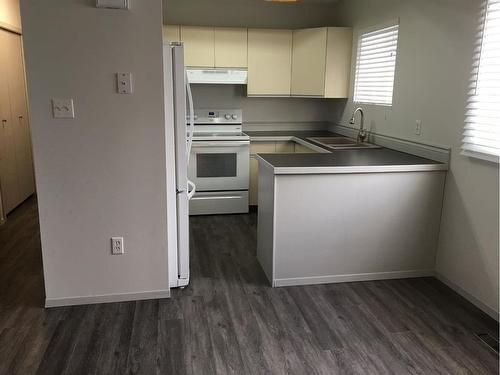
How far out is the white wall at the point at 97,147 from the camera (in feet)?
8.05

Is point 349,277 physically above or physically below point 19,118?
below

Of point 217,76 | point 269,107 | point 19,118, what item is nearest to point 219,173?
point 217,76

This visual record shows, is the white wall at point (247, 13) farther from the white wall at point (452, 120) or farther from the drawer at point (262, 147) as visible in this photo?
the white wall at point (452, 120)

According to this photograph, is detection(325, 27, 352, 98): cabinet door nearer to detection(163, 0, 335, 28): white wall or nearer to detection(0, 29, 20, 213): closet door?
detection(163, 0, 335, 28): white wall

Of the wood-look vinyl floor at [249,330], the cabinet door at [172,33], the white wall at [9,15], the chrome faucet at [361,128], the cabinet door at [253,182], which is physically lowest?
the wood-look vinyl floor at [249,330]

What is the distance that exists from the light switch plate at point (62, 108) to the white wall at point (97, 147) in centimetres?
3

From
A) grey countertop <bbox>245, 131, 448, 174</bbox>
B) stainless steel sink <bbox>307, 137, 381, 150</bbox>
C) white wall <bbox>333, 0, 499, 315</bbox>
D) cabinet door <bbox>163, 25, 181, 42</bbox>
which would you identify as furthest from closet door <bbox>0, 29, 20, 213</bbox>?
white wall <bbox>333, 0, 499, 315</bbox>

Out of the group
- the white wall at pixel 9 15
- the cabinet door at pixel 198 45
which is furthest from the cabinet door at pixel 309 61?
the white wall at pixel 9 15

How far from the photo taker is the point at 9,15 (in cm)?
484

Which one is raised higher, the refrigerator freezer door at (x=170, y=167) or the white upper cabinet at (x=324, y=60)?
the white upper cabinet at (x=324, y=60)

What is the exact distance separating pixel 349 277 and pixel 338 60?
2.43 meters

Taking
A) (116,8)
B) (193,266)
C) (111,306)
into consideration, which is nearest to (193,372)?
(111,306)

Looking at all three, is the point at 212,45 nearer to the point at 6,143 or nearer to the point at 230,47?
the point at 230,47

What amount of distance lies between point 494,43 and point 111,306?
2.85 metres
